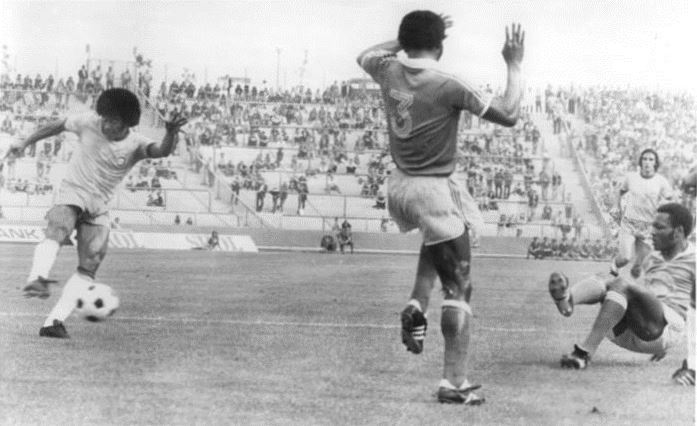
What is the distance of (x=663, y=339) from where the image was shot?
6258mm

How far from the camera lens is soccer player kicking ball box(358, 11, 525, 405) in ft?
17.3

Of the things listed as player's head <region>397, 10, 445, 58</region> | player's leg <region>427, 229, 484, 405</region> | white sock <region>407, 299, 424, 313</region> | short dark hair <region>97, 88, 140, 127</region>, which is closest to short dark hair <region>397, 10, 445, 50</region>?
player's head <region>397, 10, 445, 58</region>

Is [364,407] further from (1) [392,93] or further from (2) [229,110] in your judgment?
(2) [229,110]

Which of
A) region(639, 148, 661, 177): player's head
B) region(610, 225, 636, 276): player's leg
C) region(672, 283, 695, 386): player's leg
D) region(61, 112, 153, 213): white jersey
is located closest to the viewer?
region(672, 283, 695, 386): player's leg

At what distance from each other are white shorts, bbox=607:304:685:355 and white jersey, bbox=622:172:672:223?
13.6ft

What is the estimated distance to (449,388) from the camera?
5.24 metres

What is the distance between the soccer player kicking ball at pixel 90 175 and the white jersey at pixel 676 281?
3773mm

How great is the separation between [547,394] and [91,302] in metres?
3.68

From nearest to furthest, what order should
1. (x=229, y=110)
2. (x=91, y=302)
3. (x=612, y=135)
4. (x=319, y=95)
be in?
(x=91, y=302) → (x=229, y=110) → (x=319, y=95) → (x=612, y=135)

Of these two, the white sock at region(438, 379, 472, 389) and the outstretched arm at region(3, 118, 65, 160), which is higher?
the outstretched arm at region(3, 118, 65, 160)

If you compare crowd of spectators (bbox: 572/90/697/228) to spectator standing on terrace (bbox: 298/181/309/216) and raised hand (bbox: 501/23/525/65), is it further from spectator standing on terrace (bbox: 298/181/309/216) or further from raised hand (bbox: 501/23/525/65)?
spectator standing on terrace (bbox: 298/181/309/216)

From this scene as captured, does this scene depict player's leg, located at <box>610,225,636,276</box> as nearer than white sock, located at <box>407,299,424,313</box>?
No

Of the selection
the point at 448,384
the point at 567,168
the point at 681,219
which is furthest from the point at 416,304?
the point at 567,168

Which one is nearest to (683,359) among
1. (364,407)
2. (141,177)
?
(364,407)
